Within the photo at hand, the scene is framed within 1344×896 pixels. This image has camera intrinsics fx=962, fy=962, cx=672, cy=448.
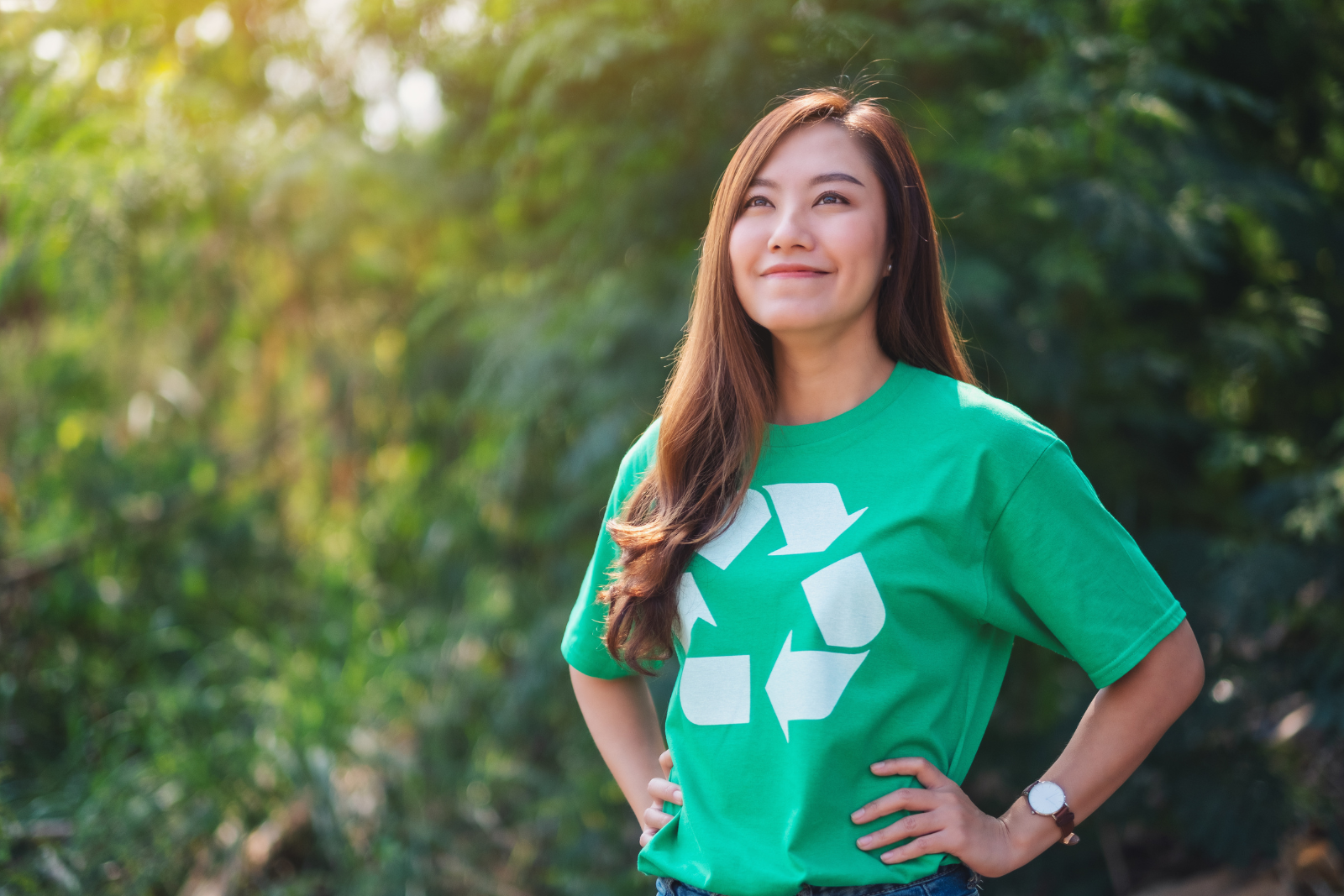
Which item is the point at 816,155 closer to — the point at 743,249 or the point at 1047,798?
the point at 743,249

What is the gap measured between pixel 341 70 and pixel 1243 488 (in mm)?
3761

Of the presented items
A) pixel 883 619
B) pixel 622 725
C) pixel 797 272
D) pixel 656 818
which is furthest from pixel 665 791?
pixel 797 272

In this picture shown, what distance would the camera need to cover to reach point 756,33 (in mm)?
2725

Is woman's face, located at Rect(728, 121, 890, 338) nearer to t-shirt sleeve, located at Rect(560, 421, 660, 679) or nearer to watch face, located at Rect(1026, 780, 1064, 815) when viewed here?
t-shirt sleeve, located at Rect(560, 421, 660, 679)

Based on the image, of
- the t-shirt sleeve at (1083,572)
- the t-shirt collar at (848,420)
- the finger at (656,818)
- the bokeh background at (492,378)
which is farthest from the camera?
the bokeh background at (492,378)

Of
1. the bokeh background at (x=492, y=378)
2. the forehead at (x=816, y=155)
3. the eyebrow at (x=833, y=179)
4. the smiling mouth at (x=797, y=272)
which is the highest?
the forehead at (x=816, y=155)

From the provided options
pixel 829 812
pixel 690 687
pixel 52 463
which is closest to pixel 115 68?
pixel 52 463

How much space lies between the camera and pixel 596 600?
69.4 inches

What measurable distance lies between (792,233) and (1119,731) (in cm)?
89

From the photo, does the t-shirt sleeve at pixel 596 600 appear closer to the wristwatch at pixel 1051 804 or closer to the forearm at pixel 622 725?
the forearm at pixel 622 725

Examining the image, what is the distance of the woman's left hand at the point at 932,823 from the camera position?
1363 mm

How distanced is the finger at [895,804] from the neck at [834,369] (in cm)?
58

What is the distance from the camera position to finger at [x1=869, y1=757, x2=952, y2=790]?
1.37 m

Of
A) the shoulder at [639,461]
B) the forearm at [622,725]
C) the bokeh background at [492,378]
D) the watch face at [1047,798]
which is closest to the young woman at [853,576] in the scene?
the watch face at [1047,798]
